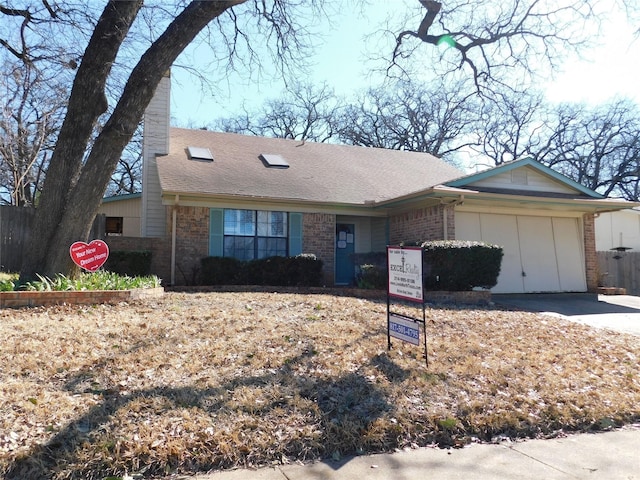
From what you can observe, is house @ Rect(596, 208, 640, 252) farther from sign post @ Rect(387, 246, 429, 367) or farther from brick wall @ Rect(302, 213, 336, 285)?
sign post @ Rect(387, 246, 429, 367)

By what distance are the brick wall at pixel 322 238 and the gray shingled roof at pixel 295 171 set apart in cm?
67

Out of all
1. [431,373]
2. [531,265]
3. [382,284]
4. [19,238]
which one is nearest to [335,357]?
[431,373]

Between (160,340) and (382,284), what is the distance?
21.6 ft

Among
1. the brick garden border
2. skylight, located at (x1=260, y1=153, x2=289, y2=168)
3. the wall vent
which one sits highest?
skylight, located at (x1=260, y1=153, x2=289, y2=168)

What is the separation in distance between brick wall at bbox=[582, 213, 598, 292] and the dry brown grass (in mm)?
7414

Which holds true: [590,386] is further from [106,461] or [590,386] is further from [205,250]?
[205,250]

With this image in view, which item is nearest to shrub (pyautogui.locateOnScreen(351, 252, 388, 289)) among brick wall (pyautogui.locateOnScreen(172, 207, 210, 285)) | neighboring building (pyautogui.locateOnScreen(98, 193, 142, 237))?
brick wall (pyautogui.locateOnScreen(172, 207, 210, 285))

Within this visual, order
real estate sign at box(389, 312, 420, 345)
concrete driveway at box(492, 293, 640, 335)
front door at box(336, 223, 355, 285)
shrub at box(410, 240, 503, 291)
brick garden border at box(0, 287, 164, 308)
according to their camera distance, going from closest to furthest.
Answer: real estate sign at box(389, 312, 420, 345)
brick garden border at box(0, 287, 164, 308)
concrete driveway at box(492, 293, 640, 335)
shrub at box(410, 240, 503, 291)
front door at box(336, 223, 355, 285)

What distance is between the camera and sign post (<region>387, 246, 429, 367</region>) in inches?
224

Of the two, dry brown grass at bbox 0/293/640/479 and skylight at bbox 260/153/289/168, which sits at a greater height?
skylight at bbox 260/153/289/168

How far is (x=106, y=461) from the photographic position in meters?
3.34

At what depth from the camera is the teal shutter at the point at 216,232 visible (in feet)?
44.9

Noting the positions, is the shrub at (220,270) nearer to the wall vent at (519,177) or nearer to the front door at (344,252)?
the front door at (344,252)

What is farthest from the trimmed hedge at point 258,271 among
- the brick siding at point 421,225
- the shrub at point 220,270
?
the brick siding at point 421,225
